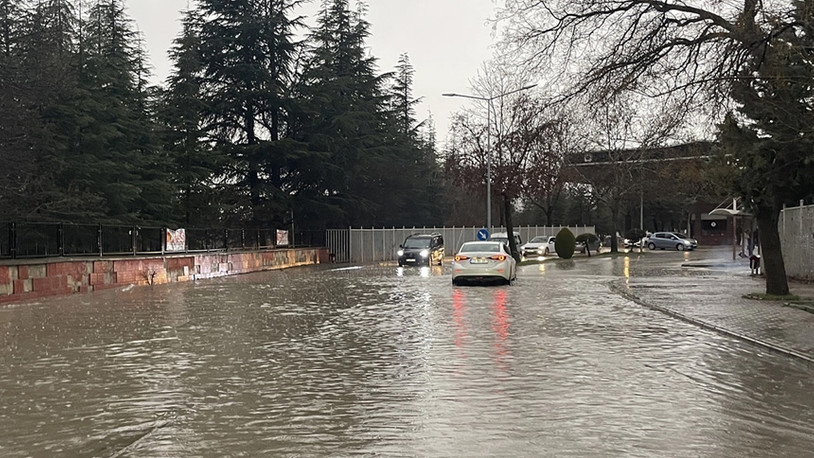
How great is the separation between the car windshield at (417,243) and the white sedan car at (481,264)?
17323 millimetres

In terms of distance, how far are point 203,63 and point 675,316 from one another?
126 ft

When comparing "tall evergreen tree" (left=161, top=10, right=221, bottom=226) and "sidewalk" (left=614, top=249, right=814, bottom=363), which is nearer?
"sidewalk" (left=614, top=249, right=814, bottom=363)

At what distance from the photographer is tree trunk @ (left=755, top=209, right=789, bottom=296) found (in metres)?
19.7

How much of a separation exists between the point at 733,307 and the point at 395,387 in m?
11.4

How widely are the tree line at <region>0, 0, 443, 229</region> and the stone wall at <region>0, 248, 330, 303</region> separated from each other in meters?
4.61

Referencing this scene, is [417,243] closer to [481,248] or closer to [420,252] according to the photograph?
[420,252]

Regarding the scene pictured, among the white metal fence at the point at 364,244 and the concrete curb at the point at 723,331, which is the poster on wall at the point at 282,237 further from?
the concrete curb at the point at 723,331

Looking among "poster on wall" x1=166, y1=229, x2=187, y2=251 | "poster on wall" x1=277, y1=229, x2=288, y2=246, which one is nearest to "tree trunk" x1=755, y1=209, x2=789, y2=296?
"poster on wall" x1=166, y1=229, x2=187, y2=251

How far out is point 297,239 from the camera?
5131 cm

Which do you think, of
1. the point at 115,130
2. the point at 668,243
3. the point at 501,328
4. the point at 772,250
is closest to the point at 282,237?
the point at 115,130

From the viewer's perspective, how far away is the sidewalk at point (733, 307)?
13031 millimetres

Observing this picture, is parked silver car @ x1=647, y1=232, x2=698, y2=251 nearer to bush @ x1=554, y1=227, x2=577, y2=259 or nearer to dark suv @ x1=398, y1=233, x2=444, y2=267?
bush @ x1=554, y1=227, x2=577, y2=259

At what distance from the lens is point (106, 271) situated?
1065 inches

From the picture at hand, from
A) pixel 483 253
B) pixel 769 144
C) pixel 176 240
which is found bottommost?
pixel 483 253
